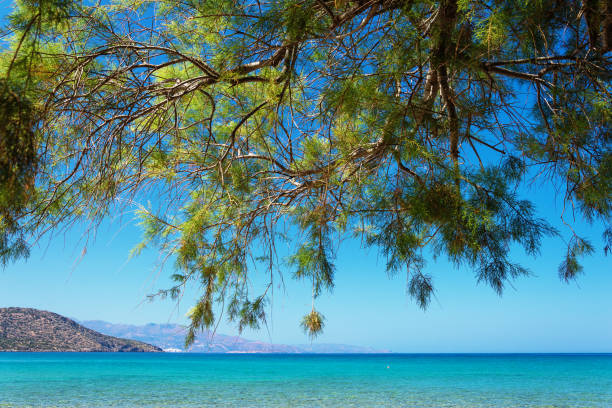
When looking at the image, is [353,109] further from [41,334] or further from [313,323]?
[41,334]

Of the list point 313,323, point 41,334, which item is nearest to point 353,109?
point 313,323

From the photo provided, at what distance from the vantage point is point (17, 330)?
1834 inches

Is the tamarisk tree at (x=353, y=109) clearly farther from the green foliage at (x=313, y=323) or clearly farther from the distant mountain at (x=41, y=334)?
the distant mountain at (x=41, y=334)

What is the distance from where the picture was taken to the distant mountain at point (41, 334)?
4534cm

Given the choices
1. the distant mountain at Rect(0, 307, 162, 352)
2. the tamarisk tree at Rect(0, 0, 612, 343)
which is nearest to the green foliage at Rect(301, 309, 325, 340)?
the tamarisk tree at Rect(0, 0, 612, 343)

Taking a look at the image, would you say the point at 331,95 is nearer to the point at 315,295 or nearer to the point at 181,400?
the point at 315,295

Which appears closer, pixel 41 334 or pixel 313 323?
pixel 313 323

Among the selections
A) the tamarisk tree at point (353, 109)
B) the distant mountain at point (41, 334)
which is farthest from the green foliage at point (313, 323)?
the distant mountain at point (41, 334)

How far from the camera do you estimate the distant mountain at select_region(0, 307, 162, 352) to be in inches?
1785

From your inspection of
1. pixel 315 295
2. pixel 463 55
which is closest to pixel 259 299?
pixel 315 295

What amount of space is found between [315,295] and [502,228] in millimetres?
813

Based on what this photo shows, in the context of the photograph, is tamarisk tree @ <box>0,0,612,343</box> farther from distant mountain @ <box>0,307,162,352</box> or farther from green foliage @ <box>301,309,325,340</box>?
distant mountain @ <box>0,307,162,352</box>

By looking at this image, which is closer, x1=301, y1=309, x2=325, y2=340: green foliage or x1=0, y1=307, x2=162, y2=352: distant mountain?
x1=301, y1=309, x2=325, y2=340: green foliage

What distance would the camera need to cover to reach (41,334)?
156 ft
